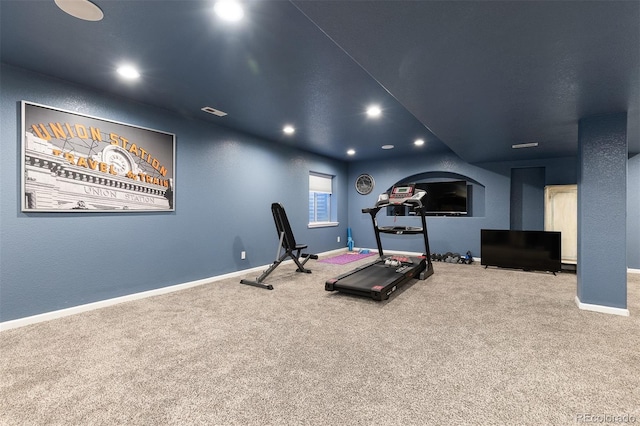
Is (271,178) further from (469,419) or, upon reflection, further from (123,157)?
(469,419)

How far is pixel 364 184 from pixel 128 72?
558 centimetres

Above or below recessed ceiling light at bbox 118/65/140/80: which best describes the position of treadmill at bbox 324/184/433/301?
below

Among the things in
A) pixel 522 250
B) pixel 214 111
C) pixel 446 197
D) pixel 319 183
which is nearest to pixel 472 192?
pixel 446 197

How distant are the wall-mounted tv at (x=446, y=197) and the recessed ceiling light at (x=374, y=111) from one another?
132 inches

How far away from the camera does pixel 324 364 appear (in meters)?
2.04

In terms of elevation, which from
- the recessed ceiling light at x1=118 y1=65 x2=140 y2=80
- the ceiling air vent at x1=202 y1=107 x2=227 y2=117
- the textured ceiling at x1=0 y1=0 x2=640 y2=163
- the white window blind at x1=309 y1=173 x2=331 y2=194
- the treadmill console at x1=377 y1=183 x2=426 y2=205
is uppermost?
the recessed ceiling light at x1=118 y1=65 x2=140 y2=80

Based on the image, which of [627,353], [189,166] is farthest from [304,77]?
[627,353]

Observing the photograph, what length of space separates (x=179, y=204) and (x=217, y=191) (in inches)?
24.8

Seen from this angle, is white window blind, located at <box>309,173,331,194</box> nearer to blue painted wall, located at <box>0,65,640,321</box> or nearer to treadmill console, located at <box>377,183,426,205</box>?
blue painted wall, located at <box>0,65,640,321</box>

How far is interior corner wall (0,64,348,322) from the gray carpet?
37 cm

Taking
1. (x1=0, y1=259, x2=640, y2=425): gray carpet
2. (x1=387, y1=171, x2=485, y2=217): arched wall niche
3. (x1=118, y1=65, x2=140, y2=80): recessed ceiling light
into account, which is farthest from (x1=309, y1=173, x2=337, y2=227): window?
(x1=118, y1=65, x2=140, y2=80): recessed ceiling light

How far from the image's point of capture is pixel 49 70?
2746mm

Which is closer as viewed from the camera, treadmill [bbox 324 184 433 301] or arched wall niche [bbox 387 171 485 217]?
treadmill [bbox 324 184 433 301]

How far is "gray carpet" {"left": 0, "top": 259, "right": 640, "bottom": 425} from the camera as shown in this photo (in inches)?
61.9
